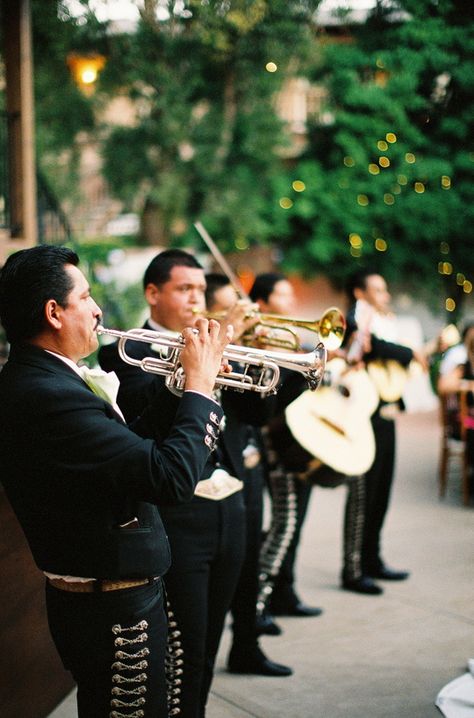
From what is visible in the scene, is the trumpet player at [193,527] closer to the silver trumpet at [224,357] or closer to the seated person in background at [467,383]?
the silver trumpet at [224,357]

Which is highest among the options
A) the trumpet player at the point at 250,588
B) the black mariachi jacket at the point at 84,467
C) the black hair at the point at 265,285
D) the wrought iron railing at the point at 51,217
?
the wrought iron railing at the point at 51,217

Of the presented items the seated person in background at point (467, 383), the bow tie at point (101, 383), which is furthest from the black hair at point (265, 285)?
the seated person in background at point (467, 383)

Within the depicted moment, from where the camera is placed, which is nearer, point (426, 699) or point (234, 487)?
point (234, 487)

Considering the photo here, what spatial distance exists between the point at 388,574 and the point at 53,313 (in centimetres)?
401

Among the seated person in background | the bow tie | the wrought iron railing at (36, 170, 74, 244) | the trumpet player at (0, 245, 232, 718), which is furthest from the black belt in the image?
the wrought iron railing at (36, 170, 74, 244)

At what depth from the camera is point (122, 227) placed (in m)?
18.1

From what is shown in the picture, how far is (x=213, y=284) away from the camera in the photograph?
176 inches

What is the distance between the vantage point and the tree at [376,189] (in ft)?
40.9

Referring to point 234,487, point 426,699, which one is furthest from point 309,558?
point 234,487

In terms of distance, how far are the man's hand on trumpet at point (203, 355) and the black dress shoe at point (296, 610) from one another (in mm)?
3041

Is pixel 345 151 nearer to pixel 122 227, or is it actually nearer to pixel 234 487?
pixel 122 227

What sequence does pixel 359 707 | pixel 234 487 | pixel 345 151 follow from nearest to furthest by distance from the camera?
pixel 234 487, pixel 359 707, pixel 345 151

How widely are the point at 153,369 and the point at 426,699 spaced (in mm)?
2266

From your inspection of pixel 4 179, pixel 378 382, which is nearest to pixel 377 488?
pixel 378 382
